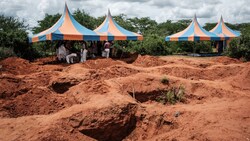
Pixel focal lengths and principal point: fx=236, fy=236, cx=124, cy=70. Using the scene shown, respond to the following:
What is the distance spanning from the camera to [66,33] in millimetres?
13094

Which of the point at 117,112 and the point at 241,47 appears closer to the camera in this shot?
the point at 117,112

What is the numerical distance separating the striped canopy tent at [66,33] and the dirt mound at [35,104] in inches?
246

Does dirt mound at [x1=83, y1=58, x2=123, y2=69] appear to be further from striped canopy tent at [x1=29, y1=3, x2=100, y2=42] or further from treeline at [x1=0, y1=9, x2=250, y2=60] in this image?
treeline at [x1=0, y1=9, x2=250, y2=60]

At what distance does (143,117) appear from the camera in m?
5.83

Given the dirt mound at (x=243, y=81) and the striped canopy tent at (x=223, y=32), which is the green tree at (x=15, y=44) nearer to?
the dirt mound at (x=243, y=81)

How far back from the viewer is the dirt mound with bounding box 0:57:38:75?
10914 millimetres

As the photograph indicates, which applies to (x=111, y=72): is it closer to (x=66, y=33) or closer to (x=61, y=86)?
(x=61, y=86)

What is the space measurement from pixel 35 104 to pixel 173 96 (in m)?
4.34

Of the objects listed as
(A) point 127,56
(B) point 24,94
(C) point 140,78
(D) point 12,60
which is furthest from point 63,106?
(A) point 127,56

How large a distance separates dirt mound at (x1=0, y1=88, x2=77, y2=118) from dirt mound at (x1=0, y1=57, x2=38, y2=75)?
4759 mm

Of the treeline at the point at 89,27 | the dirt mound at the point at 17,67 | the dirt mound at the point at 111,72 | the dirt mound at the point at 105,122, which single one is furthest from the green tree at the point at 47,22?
the dirt mound at the point at 105,122

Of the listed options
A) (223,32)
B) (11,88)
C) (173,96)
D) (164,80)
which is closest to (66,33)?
(11,88)

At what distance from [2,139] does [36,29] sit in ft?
65.4

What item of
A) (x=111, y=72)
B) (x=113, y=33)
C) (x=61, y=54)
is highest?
(x=113, y=33)
